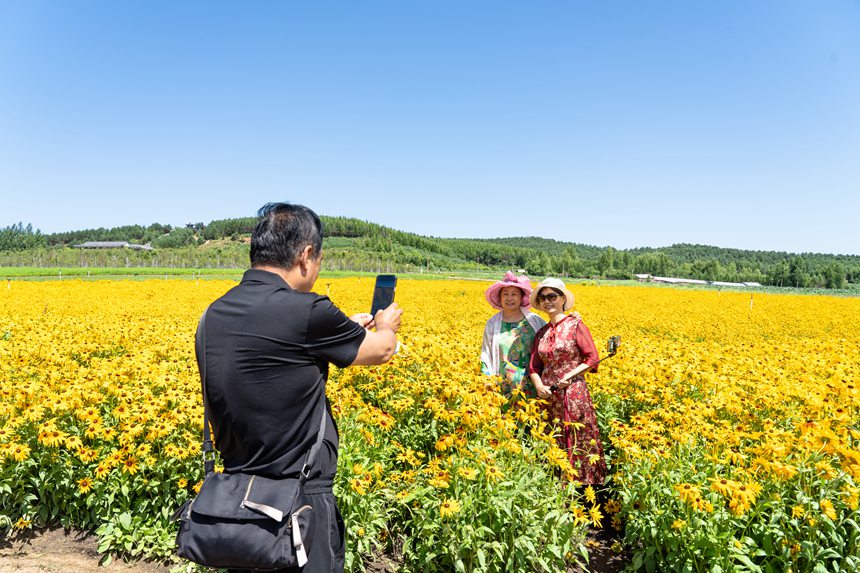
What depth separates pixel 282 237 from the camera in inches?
74.5

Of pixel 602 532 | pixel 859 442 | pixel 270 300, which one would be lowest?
pixel 602 532

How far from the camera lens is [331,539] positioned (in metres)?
1.95

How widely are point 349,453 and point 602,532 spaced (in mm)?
2349

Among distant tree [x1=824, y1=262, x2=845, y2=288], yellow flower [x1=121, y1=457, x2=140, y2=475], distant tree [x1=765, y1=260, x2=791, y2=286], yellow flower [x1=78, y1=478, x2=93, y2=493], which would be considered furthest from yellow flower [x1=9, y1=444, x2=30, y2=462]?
distant tree [x1=765, y1=260, x2=791, y2=286]

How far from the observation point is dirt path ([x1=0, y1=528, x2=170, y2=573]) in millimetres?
3572

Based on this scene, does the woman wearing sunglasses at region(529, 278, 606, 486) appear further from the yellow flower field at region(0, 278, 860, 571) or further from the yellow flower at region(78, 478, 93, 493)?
the yellow flower at region(78, 478, 93, 493)

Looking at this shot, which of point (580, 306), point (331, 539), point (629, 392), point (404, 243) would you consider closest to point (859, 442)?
point (629, 392)

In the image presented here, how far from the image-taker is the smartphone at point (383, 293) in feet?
7.74

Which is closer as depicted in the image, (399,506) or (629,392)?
(399,506)

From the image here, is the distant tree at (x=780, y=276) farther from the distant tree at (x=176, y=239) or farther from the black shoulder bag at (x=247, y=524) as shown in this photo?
the distant tree at (x=176, y=239)

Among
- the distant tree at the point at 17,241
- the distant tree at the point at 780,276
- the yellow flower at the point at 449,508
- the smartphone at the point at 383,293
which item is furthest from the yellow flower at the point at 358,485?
the distant tree at the point at 17,241

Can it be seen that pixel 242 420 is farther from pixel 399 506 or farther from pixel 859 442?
pixel 859 442

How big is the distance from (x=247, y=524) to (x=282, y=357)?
1.91 feet

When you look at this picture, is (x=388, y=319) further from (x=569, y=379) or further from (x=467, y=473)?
(x=569, y=379)
